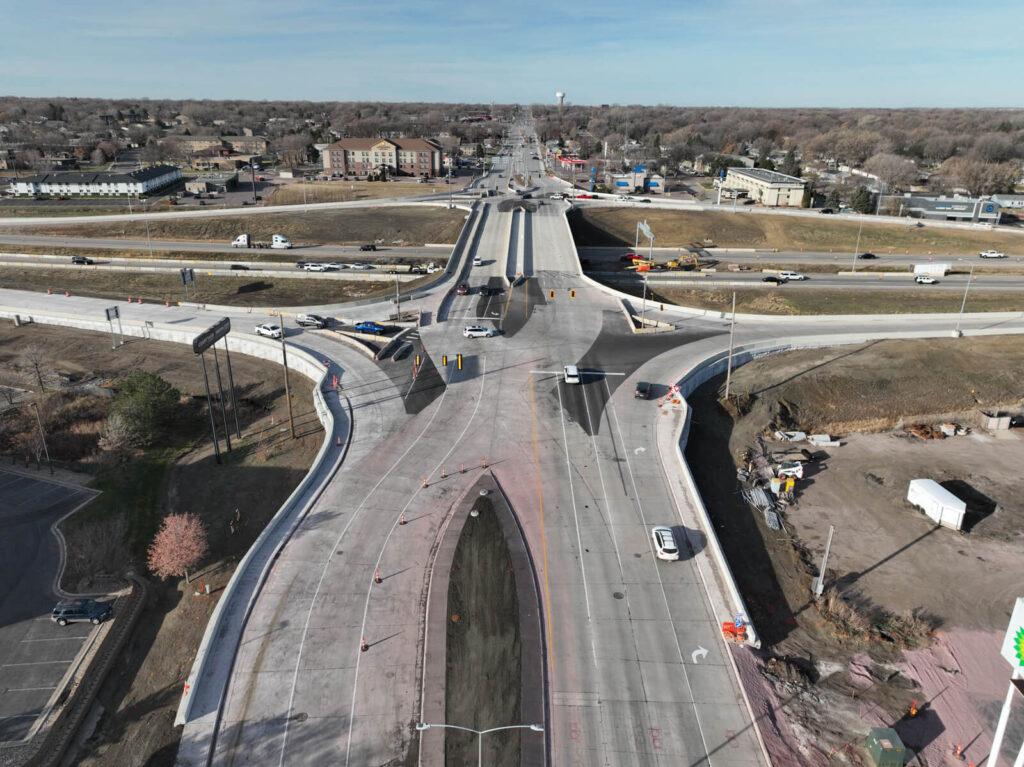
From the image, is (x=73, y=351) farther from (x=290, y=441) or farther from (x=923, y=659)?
(x=923, y=659)

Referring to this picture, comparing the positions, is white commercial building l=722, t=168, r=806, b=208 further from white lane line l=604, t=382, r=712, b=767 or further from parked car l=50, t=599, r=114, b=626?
parked car l=50, t=599, r=114, b=626

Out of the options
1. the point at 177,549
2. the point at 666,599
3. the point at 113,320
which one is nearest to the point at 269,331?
the point at 113,320

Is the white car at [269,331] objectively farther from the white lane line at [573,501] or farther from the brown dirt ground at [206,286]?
the white lane line at [573,501]

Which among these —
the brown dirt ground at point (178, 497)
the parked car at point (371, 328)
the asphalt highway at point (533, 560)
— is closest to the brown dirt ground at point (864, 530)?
the asphalt highway at point (533, 560)

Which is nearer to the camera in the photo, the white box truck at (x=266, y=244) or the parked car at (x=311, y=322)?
the parked car at (x=311, y=322)

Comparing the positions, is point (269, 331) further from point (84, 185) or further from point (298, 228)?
point (84, 185)

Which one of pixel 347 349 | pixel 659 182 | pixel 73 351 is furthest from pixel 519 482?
pixel 659 182

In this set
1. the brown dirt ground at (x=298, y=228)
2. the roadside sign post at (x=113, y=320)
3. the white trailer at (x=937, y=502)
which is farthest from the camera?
the brown dirt ground at (x=298, y=228)
